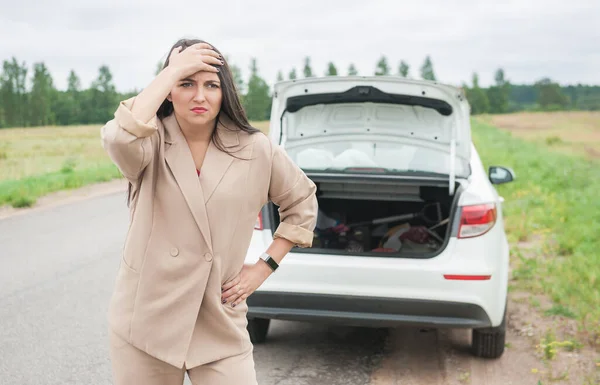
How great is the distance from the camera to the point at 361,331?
5824 mm

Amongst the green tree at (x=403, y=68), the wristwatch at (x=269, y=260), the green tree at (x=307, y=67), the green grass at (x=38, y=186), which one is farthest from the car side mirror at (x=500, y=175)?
the green tree at (x=403, y=68)

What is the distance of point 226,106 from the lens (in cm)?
233

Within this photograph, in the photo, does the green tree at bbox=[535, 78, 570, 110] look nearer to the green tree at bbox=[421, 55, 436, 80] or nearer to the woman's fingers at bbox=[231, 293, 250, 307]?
the green tree at bbox=[421, 55, 436, 80]

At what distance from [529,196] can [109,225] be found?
7809mm

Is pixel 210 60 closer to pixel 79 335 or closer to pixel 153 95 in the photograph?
pixel 153 95

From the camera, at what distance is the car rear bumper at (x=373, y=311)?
4.44 metres

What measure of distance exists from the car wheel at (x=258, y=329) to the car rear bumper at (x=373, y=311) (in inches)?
25.8

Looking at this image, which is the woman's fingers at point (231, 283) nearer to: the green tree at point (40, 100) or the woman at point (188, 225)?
the woman at point (188, 225)

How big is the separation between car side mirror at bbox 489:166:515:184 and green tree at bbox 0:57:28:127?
362 feet

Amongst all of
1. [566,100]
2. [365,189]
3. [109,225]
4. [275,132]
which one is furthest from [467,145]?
[566,100]

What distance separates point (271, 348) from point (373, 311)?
108cm

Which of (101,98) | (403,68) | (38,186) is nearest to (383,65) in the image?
(403,68)

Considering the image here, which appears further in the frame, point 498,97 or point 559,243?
point 498,97

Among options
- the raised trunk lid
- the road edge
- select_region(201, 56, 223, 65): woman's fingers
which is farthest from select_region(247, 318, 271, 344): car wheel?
the road edge
